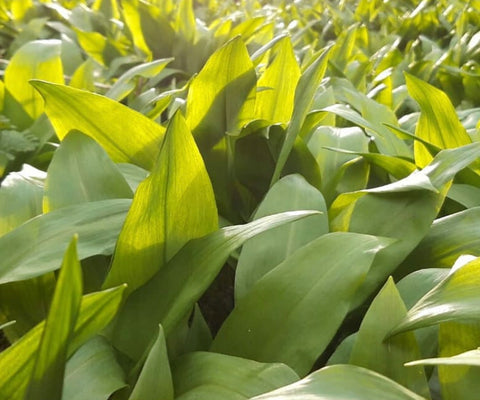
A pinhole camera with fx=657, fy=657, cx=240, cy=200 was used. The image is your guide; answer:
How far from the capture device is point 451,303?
27.0 inches

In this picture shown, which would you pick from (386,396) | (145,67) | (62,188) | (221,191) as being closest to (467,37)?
(145,67)

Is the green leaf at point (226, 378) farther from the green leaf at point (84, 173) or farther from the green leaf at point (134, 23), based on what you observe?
the green leaf at point (134, 23)

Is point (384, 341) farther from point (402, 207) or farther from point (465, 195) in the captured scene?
point (465, 195)

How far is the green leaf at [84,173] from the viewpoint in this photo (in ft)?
3.04

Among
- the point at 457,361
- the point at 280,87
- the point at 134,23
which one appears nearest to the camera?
the point at 457,361

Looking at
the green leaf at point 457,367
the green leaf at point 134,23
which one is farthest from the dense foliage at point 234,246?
the green leaf at point 134,23

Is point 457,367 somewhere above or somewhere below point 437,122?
below

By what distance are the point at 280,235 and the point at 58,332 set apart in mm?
403

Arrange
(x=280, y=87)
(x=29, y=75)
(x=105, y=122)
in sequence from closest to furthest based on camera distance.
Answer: (x=105, y=122), (x=280, y=87), (x=29, y=75)

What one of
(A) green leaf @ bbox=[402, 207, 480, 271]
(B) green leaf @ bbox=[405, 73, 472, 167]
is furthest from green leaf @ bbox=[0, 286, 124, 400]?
(B) green leaf @ bbox=[405, 73, 472, 167]

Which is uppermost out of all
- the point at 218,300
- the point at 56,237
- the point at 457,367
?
the point at 56,237

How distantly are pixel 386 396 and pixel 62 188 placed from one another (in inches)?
21.0

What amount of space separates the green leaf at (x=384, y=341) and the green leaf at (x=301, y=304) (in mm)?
37

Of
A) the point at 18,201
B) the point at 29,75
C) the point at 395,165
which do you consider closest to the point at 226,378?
the point at 18,201
